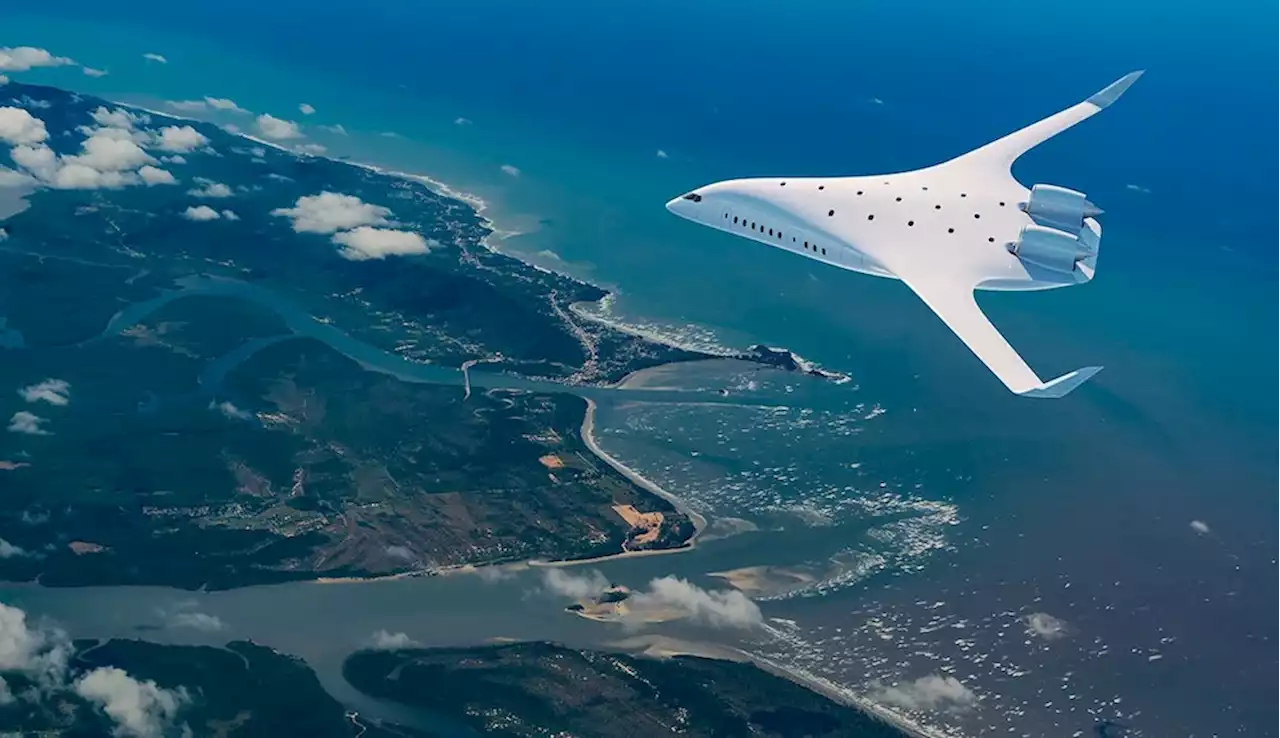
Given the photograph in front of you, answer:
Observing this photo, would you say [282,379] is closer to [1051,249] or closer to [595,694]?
[595,694]

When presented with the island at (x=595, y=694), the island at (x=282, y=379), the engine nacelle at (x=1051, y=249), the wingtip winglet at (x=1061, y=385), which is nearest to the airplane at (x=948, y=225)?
the engine nacelle at (x=1051, y=249)

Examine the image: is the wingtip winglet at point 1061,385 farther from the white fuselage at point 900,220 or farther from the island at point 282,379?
the island at point 282,379

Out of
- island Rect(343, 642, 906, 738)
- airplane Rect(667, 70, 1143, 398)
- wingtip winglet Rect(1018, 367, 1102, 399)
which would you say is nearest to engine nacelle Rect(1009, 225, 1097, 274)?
airplane Rect(667, 70, 1143, 398)

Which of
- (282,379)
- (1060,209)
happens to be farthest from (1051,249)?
(282,379)

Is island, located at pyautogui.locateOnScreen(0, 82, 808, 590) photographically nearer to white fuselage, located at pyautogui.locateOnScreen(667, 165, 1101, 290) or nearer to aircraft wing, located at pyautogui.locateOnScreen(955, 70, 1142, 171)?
white fuselage, located at pyautogui.locateOnScreen(667, 165, 1101, 290)

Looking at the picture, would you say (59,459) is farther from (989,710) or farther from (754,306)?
(989,710)

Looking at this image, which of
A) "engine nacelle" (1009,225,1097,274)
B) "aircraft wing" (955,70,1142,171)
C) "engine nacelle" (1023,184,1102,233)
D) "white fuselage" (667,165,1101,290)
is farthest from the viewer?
"aircraft wing" (955,70,1142,171)
